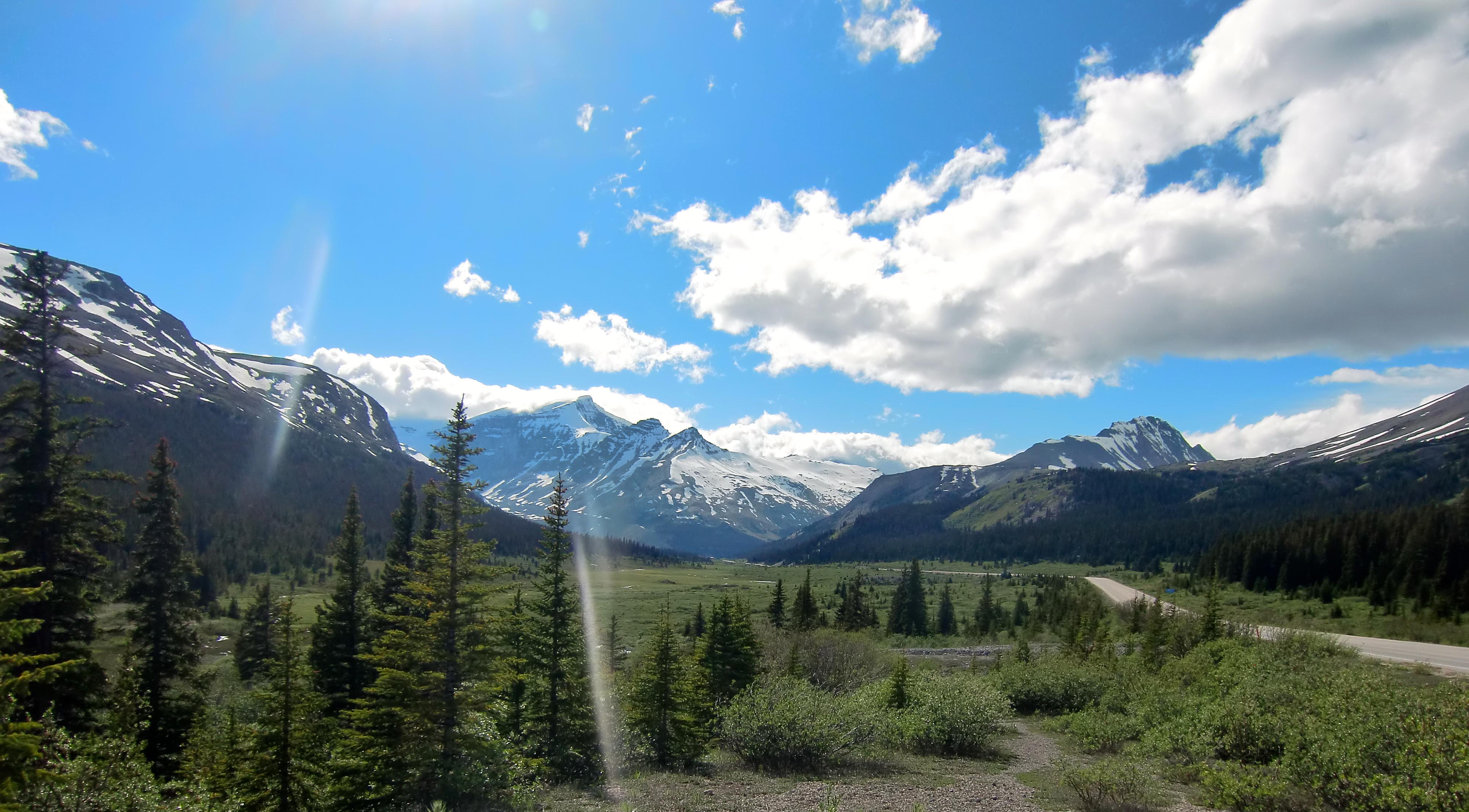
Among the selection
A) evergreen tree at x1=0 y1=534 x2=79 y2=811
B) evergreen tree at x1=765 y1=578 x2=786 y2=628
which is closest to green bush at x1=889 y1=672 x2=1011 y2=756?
evergreen tree at x1=0 y1=534 x2=79 y2=811

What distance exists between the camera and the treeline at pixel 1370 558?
199 ft

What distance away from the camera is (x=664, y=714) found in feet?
90.7

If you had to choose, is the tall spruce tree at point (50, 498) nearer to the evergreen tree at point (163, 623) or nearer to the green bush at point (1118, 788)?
the evergreen tree at point (163, 623)

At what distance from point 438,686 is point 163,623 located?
16.0 m

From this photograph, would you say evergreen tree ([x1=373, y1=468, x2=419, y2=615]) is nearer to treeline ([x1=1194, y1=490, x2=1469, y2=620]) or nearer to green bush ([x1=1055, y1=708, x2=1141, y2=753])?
green bush ([x1=1055, y1=708, x2=1141, y2=753])

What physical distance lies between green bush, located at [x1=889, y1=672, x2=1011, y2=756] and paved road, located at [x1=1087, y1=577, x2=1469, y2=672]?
1650 cm

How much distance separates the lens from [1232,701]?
765 inches

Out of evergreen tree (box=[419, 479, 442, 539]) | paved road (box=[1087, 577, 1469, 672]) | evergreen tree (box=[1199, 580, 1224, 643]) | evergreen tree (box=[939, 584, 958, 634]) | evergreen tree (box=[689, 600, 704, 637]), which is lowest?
evergreen tree (box=[939, 584, 958, 634])

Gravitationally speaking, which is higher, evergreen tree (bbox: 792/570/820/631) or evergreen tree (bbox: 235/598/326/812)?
evergreen tree (bbox: 235/598/326/812)

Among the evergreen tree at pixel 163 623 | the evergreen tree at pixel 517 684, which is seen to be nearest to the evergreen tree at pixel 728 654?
the evergreen tree at pixel 517 684

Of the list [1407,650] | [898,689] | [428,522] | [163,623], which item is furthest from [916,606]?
[163,623]

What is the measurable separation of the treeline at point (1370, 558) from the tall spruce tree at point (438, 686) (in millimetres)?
72469

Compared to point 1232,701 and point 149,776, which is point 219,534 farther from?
point 1232,701

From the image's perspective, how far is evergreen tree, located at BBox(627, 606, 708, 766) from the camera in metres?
27.4
